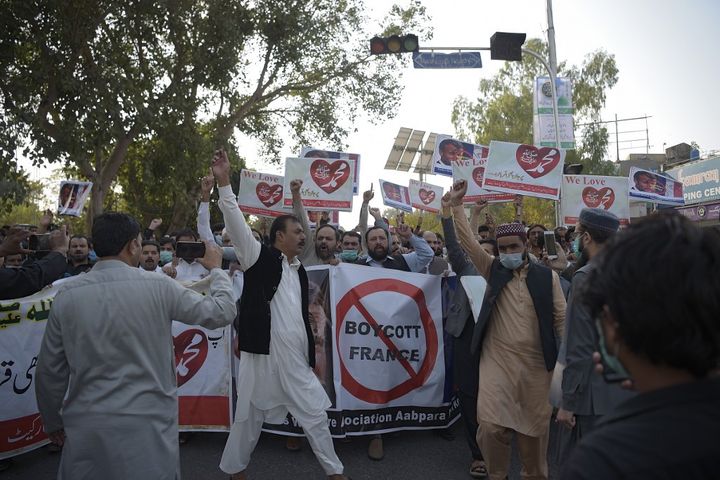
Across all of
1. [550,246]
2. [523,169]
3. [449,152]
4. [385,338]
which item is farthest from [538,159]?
[385,338]

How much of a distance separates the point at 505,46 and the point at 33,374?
9.58 m

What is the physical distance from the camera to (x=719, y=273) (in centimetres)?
105

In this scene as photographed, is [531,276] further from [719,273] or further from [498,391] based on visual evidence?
[719,273]

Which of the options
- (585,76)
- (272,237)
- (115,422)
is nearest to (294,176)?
(272,237)

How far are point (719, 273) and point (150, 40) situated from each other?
14.2 meters

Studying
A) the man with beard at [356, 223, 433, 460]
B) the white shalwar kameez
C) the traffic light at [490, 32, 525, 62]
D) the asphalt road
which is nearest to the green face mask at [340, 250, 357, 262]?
the man with beard at [356, 223, 433, 460]

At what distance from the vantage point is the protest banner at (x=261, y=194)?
949cm

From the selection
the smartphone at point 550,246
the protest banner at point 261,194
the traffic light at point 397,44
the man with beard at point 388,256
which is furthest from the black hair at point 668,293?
the traffic light at point 397,44

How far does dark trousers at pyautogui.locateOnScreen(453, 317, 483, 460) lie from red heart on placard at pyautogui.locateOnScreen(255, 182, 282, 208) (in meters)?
5.33

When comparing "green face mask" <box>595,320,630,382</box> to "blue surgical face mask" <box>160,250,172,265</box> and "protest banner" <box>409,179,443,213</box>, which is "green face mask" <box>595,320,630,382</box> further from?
"protest banner" <box>409,179,443,213</box>

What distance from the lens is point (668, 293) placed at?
3.43 feet

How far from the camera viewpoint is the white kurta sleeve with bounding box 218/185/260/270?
373 cm

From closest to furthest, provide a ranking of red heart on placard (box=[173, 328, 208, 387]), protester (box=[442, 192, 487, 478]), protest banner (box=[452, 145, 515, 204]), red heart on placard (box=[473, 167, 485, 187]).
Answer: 1. protester (box=[442, 192, 487, 478])
2. red heart on placard (box=[173, 328, 208, 387])
3. protest banner (box=[452, 145, 515, 204])
4. red heart on placard (box=[473, 167, 485, 187])

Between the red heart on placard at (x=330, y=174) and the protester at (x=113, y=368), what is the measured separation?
607cm
